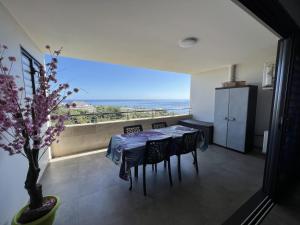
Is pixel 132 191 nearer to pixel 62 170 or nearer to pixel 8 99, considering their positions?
pixel 62 170

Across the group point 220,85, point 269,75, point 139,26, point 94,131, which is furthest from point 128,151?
point 220,85

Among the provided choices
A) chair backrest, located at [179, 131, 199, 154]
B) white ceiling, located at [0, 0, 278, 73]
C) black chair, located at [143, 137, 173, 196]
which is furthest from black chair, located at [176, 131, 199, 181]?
white ceiling, located at [0, 0, 278, 73]

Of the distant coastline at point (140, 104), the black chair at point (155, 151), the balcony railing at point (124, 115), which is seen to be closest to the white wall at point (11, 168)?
the distant coastline at point (140, 104)

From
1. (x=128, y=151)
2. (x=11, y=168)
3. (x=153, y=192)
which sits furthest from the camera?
(x=153, y=192)

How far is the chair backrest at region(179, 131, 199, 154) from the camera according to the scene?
2459mm

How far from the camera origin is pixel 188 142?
2.53m

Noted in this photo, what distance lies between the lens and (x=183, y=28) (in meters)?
2.07

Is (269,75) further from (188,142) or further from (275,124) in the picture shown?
(188,142)

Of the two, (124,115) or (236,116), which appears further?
(124,115)

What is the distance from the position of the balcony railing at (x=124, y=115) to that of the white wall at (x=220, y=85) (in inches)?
25.5

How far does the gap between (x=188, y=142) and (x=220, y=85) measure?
116 inches

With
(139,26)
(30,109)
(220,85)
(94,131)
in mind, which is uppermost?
(139,26)

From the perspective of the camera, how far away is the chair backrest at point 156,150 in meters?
2.07

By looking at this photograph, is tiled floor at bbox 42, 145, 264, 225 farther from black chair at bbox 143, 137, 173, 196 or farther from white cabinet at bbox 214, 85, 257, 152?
white cabinet at bbox 214, 85, 257, 152
